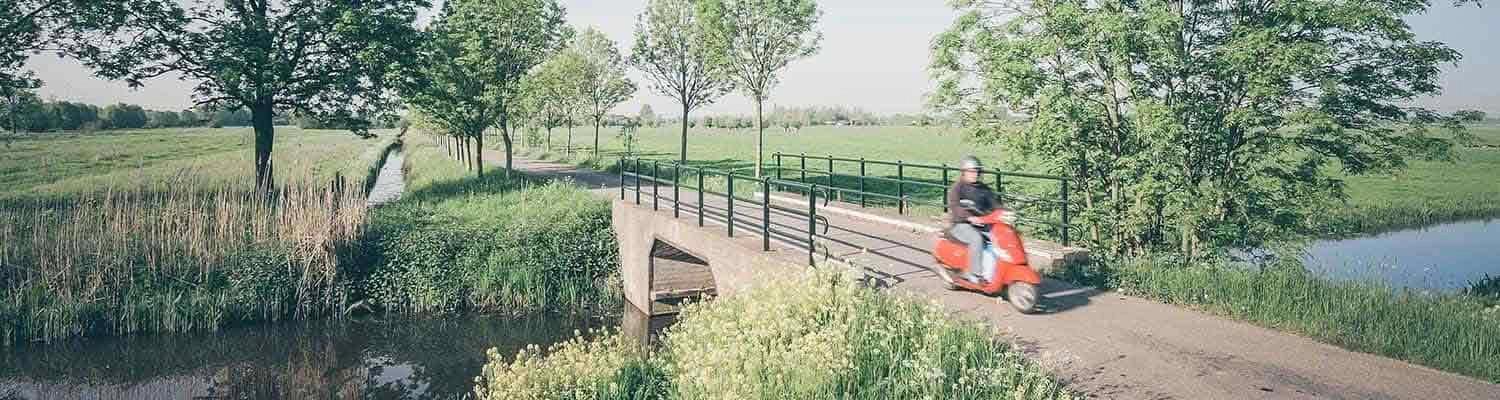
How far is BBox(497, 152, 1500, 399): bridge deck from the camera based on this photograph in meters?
5.14

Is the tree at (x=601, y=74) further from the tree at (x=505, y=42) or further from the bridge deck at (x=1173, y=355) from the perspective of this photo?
the bridge deck at (x=1173, y=355)

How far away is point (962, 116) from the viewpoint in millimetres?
11742

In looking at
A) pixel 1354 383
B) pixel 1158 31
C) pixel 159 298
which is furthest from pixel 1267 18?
pixel 159 298

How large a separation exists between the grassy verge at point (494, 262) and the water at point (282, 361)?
79cm

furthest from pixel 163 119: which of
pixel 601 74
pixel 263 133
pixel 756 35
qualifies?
pixel 756 35

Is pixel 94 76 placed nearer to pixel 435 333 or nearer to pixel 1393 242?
pixel 435 333

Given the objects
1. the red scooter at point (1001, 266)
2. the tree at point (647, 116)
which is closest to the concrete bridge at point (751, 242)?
the red scooter at point (1001, 266)

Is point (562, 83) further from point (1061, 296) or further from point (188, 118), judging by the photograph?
point (188, 118)

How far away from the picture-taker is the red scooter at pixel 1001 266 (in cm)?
706

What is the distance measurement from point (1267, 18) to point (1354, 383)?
6.16 m

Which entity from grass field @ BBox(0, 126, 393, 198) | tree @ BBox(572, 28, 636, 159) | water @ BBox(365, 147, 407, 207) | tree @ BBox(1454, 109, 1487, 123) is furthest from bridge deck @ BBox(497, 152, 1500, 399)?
tree @ BBox(572, 28, 636, 159)

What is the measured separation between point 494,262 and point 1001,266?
34.4 ft

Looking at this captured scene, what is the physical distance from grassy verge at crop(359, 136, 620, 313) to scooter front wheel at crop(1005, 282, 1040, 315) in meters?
9.59

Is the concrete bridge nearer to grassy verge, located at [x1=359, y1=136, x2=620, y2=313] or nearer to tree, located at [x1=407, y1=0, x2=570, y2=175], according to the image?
grassy verge, located at [x1=359, y1=136, x2=620, y2=313]
